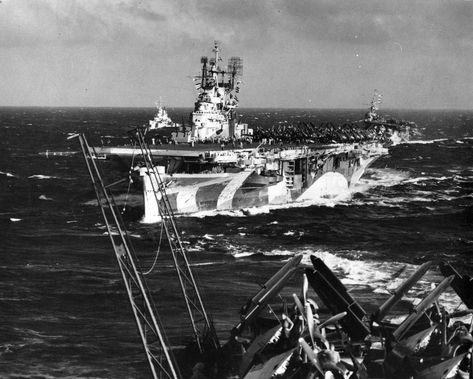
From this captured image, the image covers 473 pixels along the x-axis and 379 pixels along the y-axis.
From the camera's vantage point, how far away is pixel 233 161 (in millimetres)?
37625

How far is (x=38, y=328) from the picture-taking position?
57.1 ft

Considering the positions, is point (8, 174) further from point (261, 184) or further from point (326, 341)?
point (326, 341)

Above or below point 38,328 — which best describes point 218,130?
Answer: above

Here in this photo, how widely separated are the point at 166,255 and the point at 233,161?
12.5 m

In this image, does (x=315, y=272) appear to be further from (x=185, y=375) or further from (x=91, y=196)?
(x=91, y=196)

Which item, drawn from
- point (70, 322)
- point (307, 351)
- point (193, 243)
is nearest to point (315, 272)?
point (307, 351)

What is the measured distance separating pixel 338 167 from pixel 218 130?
10775mm

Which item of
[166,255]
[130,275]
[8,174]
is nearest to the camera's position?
[130,275]

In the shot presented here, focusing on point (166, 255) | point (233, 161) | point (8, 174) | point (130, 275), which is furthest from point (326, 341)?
point (8, 174)

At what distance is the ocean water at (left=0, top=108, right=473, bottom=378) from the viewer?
16297 mm

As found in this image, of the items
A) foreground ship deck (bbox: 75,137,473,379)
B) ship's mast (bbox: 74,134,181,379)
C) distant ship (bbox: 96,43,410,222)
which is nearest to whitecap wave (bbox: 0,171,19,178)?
distant ship (bbox: 96,43,410,222)

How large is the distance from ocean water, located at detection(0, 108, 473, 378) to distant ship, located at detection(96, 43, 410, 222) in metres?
1.40

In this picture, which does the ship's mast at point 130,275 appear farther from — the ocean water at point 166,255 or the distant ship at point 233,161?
the distant ship at point 233,161

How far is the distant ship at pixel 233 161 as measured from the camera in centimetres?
3619
